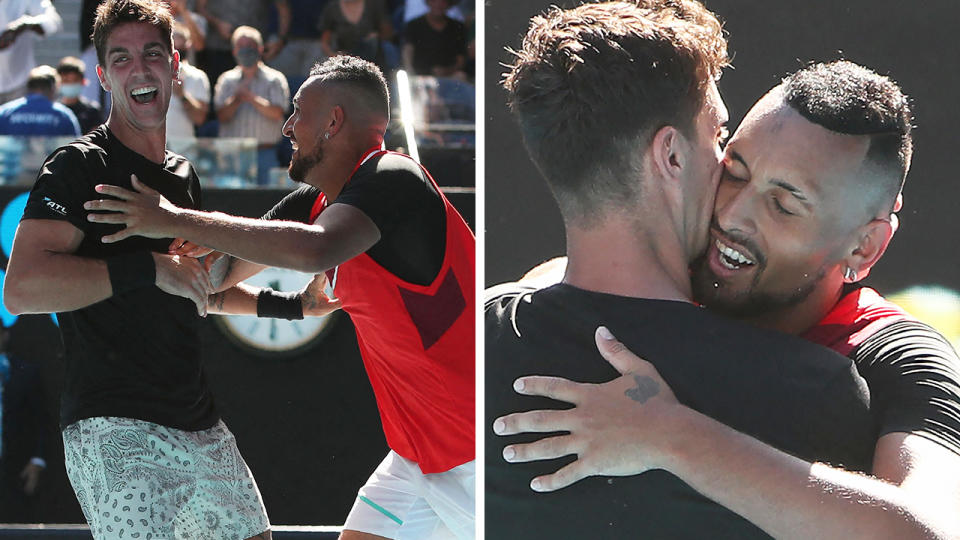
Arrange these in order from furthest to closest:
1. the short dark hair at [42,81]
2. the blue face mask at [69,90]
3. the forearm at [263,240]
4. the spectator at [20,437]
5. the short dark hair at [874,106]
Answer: the blue face mask at [69,90], the short dark hair at [42,81], the spectator at [20,437], the forearm at [263,240], the short dark hair at [874,106]

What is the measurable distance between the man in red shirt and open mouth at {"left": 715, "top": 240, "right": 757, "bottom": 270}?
3.51 ft

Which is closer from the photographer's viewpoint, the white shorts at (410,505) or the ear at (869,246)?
the ear at (869,246)

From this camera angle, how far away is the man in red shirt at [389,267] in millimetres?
2943

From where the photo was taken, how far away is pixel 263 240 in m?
2.86

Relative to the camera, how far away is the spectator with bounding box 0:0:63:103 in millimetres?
7453

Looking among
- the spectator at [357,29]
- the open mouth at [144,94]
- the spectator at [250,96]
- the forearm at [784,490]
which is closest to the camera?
the forearm at [784,490]

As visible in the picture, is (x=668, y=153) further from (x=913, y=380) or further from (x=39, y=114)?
(x=39, y=114)

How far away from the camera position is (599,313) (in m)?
2.22

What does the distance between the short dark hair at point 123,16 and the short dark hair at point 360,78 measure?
49 cm

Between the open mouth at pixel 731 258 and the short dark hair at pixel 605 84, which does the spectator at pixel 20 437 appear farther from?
the open mouth at pixel 731 258

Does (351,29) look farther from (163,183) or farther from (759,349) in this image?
(759,349)

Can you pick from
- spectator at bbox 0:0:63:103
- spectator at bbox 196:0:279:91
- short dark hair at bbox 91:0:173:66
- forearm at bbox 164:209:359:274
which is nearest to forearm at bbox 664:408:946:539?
forearm at bbox 164:209:359:274

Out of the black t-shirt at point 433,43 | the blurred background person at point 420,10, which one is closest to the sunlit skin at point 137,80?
the black t-shirt at point 433,43

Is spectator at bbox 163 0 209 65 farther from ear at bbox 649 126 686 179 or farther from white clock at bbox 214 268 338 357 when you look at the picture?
ear at bbox 649 126 686 179
